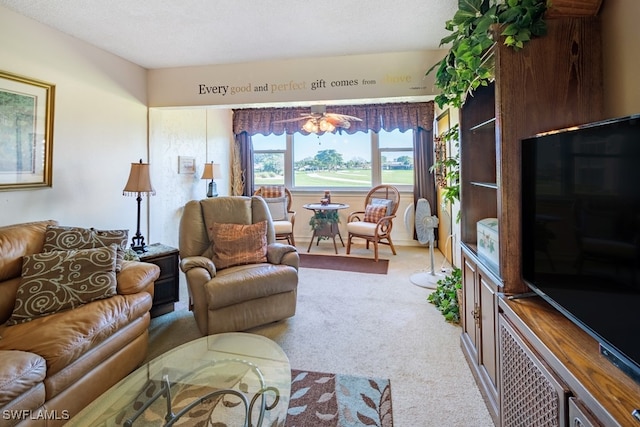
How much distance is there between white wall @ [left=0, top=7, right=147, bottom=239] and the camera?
7.91 feet

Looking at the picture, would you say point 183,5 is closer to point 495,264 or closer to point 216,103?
point 216,103

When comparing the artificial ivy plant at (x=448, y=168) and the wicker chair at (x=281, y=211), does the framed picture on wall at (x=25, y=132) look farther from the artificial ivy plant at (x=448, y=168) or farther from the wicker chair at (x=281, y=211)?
the artificial ivy plant at (x=448, y=168)

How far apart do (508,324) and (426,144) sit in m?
4.43

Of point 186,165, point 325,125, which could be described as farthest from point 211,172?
point 325,125

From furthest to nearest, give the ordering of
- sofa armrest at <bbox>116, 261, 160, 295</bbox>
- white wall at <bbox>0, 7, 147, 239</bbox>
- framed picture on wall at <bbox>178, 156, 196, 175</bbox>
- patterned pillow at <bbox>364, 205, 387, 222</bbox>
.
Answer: patterned pillow at <bbox>364, 205, 387, 222</bbox> → framed picture on wall at <bbox>178, 156, 196, 175</bbox> → white wall at <bbox>0, 7, 147, 239</bbox> → sofa armrest at <bbox>116, 261, 160, 295</bbox>

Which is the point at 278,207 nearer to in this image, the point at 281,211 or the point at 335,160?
the point at 281,211

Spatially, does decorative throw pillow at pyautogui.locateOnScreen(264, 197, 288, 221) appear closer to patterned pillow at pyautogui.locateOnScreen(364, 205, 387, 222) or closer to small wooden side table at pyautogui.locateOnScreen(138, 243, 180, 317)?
patterned pillow at pyautogui.locateOnScreen(364, 205, 387, 222)

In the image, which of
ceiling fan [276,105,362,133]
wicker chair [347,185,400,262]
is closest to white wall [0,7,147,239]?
ceiling fan [276,105,362,133]

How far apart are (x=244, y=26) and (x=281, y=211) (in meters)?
3.09

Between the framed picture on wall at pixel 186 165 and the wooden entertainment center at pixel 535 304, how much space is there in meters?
3.82

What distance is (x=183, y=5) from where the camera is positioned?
2264 mm

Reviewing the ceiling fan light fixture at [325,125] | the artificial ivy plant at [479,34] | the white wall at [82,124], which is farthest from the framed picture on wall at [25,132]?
the artificial ivy plant at [479,34]

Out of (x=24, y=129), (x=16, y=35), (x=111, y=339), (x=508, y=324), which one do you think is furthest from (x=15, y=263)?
(x=508, y=324)

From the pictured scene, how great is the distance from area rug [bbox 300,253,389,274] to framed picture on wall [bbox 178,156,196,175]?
206 cm
